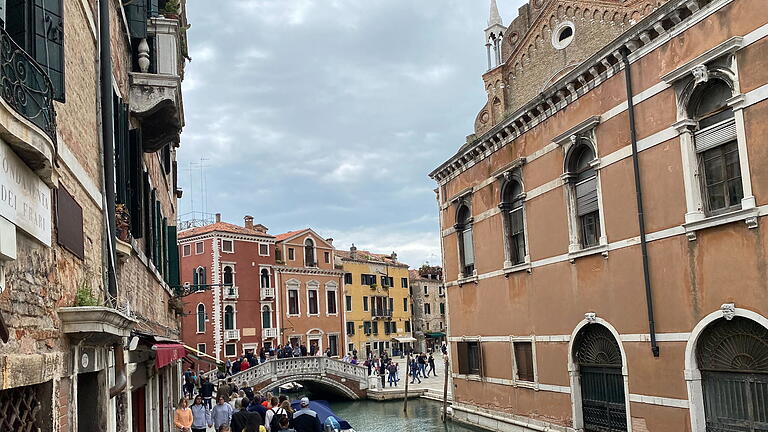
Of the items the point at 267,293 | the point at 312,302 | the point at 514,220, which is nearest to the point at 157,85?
the point at 514,220

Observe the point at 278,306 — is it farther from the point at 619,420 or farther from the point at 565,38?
the point at 619,420

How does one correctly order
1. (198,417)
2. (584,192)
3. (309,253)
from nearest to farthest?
(198,417) → (584,192) → (309,253)

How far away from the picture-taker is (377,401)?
31.2 m

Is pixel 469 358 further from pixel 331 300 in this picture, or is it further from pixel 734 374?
pixel 331 300

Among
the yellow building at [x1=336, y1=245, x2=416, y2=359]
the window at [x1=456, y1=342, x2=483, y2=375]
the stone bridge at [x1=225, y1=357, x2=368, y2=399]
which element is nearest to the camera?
the window at [x1=456, y1=342, x2=483, y2=375]

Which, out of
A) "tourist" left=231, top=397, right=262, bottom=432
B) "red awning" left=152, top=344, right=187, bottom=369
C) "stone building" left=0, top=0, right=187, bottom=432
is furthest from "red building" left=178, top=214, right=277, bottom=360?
"red awning" left=152, top=344, right=187, bottom=369

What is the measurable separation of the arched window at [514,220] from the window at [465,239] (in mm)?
2020

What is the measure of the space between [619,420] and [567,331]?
6.37ft

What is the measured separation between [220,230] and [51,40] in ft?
118

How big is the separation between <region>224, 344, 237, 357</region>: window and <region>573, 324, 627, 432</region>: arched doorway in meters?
28.4

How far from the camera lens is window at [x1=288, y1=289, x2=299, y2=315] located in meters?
43.0

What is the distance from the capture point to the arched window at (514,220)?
52.2ft

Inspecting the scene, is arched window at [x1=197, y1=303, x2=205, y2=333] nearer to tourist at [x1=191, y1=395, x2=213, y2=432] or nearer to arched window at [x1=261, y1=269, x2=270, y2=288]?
arched window at [x1=261, y1=269, x2=270, y2=288]

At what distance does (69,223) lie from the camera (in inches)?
199
